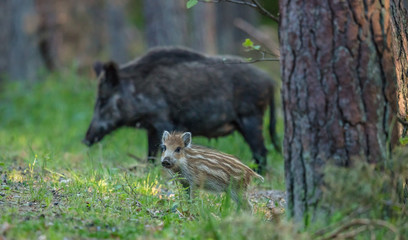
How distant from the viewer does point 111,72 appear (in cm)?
871

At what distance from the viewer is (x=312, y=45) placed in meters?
3.96

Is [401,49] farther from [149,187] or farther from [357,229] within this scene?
[149,187]

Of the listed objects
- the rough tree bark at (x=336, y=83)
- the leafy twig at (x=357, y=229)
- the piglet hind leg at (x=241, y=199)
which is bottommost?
the piglet hind leg at (x=241, y=199)

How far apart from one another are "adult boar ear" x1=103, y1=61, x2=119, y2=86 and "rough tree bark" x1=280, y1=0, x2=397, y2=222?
4.94m

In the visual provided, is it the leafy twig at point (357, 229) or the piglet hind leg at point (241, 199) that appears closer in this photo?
the leafy twig at point (357, 229)

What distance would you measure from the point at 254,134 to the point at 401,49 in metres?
4.05

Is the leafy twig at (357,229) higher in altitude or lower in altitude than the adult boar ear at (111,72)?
lower

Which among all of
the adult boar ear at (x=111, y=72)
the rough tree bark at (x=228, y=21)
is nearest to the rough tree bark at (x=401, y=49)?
the adult boar ear at (x=111, y=72)

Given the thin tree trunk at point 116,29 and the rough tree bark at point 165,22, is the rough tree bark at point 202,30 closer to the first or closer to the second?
the rough tree bark at point 165,22

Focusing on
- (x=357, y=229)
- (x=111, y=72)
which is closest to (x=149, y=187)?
(x=357, y=229)

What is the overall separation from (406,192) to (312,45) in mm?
1453

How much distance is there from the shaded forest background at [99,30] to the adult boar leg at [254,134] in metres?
1.28

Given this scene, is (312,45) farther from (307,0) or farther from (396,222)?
(396,222)

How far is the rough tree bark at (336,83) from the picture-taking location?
392 centimetres
